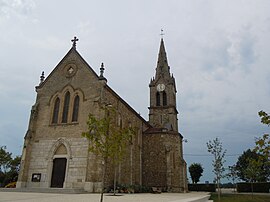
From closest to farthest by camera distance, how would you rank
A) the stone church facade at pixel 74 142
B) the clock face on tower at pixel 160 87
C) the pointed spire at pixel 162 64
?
the stone church facade at pixel 74 142 < the clock face on tower at pixel 160 87 < the pointed spire at pixel 162 64

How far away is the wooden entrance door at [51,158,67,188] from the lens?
70.7 ft

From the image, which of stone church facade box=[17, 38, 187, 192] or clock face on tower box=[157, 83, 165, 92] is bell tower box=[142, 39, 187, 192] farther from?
clock face on tower box=[157, 83, 165, 92]

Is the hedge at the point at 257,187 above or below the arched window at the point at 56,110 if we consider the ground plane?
below

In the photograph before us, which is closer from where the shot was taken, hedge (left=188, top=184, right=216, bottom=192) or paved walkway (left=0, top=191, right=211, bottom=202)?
paved walkway (left=0, top=191, right=211, bottom=202)

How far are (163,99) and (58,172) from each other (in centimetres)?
2789

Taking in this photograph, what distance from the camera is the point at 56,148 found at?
2273 cm

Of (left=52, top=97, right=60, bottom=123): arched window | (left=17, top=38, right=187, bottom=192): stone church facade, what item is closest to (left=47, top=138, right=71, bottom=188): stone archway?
(left=17, top=38, right=187, bottom=192): stone church facade

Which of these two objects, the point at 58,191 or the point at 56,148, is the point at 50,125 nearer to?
the point at 56,148

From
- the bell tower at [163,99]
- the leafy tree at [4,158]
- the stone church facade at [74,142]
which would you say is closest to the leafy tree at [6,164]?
the leafy tree at [4,158]

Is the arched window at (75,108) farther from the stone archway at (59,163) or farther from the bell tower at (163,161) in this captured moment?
the bell tower at (163,161)

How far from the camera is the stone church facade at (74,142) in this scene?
2125cm

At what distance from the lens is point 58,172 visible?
→ 2198cm

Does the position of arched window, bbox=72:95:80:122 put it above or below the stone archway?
above

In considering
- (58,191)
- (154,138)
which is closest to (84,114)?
(58,191)
